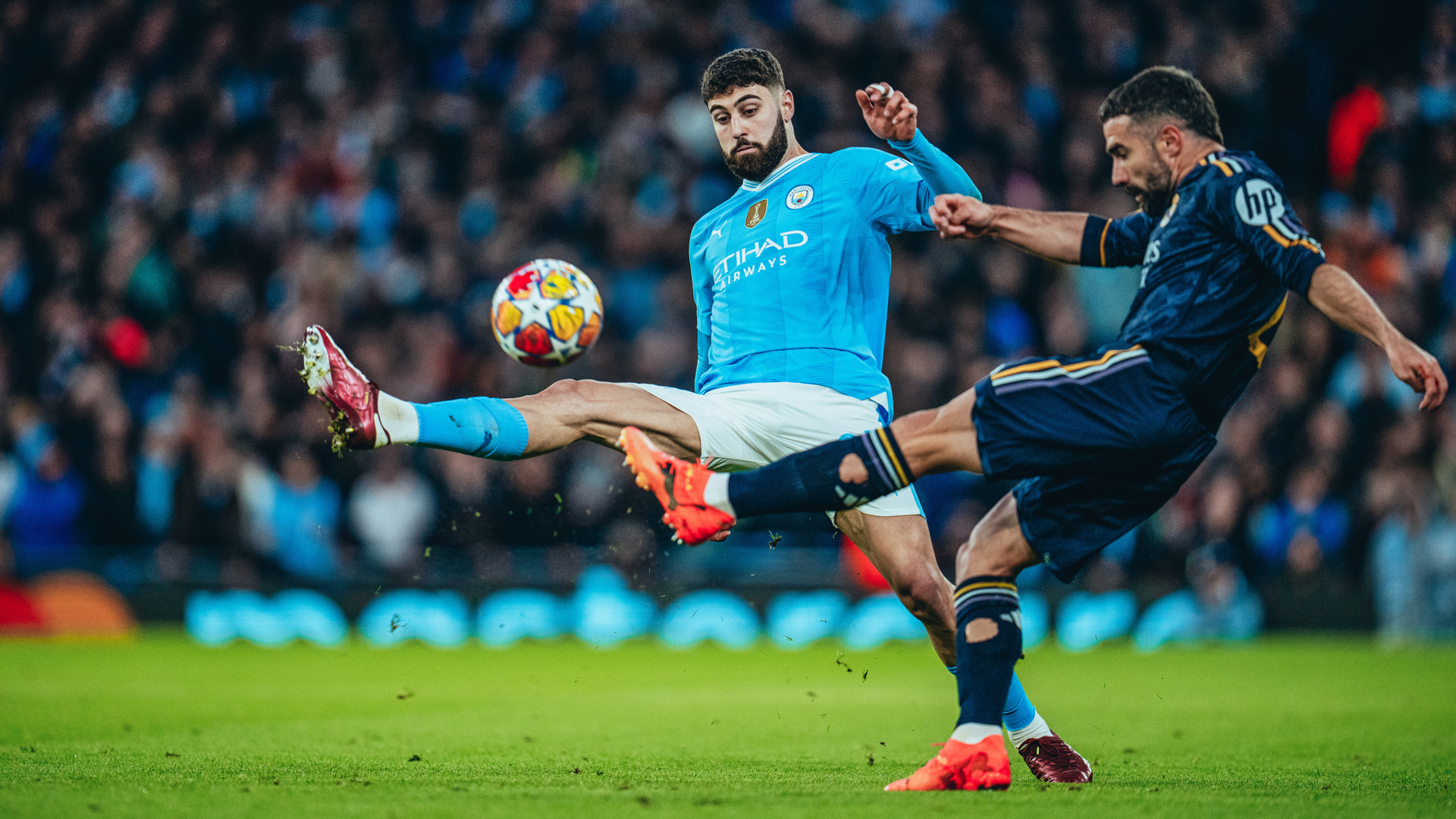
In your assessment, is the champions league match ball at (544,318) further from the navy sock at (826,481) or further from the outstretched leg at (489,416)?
the navy sock at (826,481)

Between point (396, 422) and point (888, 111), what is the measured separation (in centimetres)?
217

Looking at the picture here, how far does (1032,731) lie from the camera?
208 inches

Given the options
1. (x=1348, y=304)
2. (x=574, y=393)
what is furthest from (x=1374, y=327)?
(x=574, y=393)

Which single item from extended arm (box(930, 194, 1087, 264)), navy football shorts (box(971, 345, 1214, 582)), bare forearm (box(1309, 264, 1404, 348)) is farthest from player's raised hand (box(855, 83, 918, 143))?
bare forearm (box(1309, 264, 1404, 348))

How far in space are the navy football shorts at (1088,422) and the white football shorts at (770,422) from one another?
905 millimetres

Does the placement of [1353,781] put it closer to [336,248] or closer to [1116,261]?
[1116,261]

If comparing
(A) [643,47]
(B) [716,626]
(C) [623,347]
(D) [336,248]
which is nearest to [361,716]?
(B) [716,626]

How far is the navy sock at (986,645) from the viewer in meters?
4.62

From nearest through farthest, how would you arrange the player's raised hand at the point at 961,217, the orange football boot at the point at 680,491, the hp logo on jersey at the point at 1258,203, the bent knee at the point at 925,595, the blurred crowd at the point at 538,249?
the hp logo on jersey at the point at 1258,203, the orange football boot at the point at 680,491, the player's raised hand at the point at 961,217, the bent knee at the point at 925,595, the blurred crowd at the point at 538,249

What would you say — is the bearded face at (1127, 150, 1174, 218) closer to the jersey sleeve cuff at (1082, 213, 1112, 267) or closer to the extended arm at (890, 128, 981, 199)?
the jersey sleeve cuff at (1082, 213, 1112, 267)

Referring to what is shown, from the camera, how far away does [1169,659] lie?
1173cm

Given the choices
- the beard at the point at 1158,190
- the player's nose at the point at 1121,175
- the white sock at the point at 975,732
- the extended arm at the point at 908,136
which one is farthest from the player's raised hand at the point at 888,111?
the white sock at the point at 975,732

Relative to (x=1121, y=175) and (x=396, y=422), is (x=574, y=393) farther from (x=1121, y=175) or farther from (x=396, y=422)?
(x=1121, y=175)

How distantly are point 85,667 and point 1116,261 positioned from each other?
8655 mm
